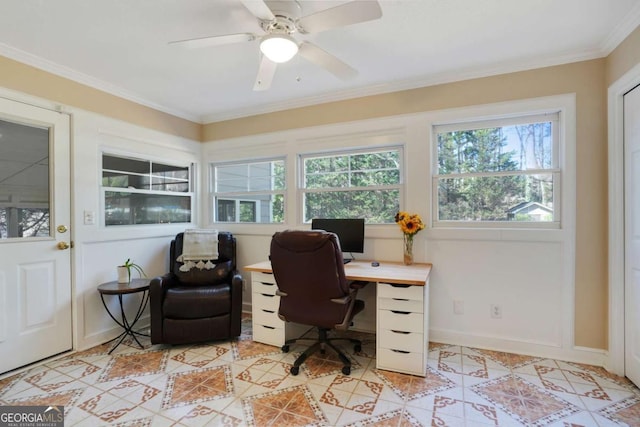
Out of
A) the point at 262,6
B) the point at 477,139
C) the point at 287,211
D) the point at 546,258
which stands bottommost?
the point at 546,258

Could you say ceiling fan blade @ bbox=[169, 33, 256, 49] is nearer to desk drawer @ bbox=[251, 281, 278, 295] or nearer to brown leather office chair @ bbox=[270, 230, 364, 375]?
brown leather office chair @ bbox=[270, 230, 364, 375]

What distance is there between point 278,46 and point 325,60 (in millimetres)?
360

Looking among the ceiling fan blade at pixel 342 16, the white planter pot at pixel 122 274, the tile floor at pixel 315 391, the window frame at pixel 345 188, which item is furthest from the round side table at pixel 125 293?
the ceiling fan blade at pixel 342 16

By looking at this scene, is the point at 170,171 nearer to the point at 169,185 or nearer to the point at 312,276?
the point at 169,185

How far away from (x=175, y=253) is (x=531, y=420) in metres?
3.17

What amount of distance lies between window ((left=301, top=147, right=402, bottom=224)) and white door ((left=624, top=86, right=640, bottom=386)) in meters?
1.60

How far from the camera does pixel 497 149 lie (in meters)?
2.70

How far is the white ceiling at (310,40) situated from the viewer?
1.84 meters

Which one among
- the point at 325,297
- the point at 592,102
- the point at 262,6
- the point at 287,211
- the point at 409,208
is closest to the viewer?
the point at 262,6

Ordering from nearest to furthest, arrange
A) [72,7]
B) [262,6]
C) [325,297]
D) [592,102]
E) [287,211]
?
[262,6] < [72,7] < [325,297] < [592,102] < [287,211]

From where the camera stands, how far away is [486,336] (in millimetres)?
2637

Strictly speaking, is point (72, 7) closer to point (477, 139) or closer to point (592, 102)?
point (477, 139)

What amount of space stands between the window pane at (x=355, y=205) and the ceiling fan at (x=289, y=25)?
1.37 metres

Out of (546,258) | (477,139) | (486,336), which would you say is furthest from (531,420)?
(477,139)
